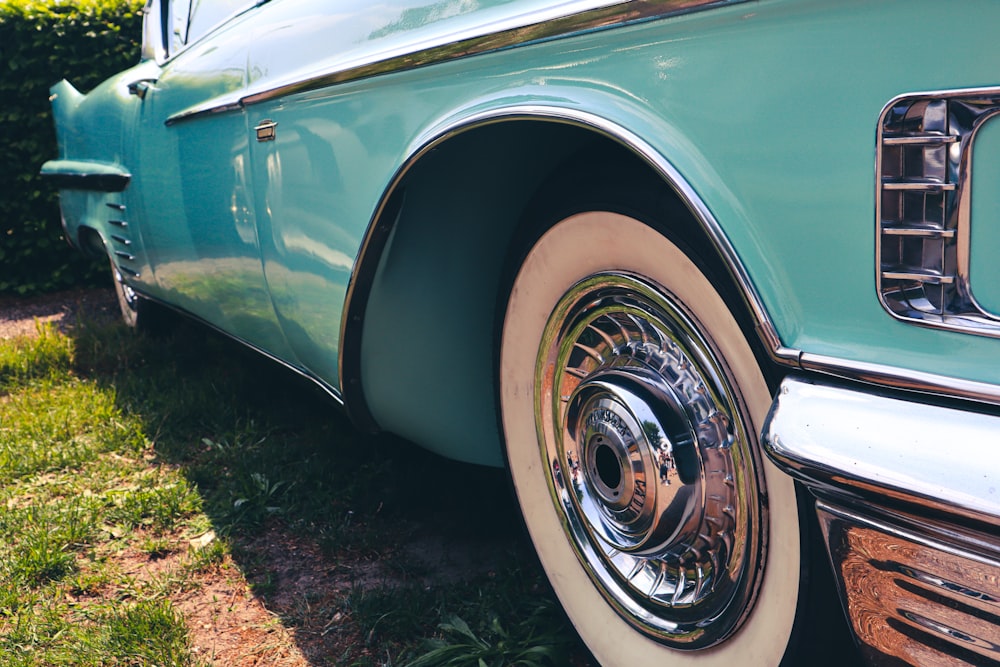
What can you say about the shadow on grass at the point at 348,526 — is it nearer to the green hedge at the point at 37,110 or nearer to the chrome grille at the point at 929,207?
the chrome grille at the point at 929,207

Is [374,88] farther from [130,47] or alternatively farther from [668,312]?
[130,47]

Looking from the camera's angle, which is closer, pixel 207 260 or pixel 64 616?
pixel 64 616

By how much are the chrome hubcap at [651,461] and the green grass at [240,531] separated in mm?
307

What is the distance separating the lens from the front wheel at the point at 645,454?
1205 mm

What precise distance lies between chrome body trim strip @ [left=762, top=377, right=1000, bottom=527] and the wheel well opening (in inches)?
22.9

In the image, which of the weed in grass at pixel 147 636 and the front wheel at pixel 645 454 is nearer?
the front wheel at pixel 645 454

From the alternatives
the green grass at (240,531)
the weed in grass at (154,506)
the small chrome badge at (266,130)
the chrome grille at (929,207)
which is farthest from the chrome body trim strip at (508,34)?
the weed in grass at (154,506)

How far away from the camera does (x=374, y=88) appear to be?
1686mm

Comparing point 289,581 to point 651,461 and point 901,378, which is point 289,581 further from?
point 901,378

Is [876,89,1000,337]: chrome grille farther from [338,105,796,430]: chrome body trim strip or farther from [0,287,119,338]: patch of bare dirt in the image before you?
[0,287,119,338]: patch of bare dirt

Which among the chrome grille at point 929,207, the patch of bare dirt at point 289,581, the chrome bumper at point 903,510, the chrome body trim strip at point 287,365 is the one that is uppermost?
the chrome grille at point 929,207

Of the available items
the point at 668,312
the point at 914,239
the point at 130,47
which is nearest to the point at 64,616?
the point at 668,312

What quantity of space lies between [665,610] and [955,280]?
30.7 inches

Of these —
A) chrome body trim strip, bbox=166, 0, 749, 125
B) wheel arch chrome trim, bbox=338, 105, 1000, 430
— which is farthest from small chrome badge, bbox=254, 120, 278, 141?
wheel arch chrome trim, bbox=338, 105, 1000, 430
